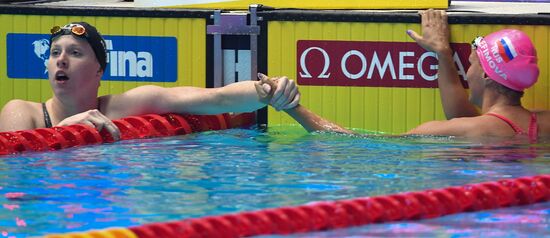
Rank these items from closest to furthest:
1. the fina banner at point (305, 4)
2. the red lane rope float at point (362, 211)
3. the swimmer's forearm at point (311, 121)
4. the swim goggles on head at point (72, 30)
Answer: the red lane rope float at point (362, 211) < the swim goggles on head at point (72, 30) < the swimmer's forearm at point (311, 121) < the fina banner at point (305, 4)

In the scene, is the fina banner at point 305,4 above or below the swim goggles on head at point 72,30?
above

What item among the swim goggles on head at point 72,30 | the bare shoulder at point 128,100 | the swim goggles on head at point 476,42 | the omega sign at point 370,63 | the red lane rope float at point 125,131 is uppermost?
the swim goggles on head at point 72,30

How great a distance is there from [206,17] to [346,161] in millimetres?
1637

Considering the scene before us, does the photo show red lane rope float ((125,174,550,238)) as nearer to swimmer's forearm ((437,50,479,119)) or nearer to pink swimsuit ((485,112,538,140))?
pink swimsuit ((485,112,538,140))

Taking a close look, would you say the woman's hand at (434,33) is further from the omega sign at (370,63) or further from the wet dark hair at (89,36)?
the wet dark hair at (89,36)

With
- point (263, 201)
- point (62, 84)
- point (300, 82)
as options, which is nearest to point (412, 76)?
point (300, 82)

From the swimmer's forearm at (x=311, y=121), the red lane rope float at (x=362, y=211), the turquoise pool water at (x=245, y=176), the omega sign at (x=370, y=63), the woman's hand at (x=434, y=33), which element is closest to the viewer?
the red lane rope float at (x=362, y=211)

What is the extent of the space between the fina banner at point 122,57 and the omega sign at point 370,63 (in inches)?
28.8

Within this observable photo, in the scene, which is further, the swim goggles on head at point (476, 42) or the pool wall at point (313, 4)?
the pool wall at point (313, 4)

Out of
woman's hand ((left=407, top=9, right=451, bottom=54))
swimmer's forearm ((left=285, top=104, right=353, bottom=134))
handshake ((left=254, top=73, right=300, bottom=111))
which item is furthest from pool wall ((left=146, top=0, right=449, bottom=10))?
handshake ((left=254, top=73, right=300, bottom=111))

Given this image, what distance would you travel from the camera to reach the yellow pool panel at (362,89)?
680 centimetres

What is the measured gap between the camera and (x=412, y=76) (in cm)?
684

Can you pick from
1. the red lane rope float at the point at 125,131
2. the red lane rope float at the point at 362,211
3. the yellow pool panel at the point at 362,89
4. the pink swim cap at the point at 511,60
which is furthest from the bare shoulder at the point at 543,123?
the red lane rope float at the point at 125,131

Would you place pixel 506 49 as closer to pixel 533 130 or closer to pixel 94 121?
pixel 533 130
